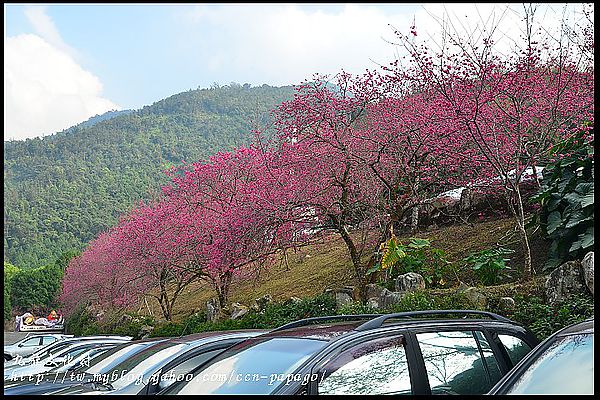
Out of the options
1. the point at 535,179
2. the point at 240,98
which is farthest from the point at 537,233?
the point at 240,98

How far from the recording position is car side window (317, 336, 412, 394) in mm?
3918

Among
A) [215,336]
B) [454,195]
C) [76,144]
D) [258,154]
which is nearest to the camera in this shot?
[215,336]

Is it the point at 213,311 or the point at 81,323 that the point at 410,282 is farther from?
the point at 81,323

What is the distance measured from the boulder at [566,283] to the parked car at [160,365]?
12.9 feet

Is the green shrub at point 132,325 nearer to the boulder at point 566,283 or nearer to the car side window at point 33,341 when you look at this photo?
the car side window at point 33,341

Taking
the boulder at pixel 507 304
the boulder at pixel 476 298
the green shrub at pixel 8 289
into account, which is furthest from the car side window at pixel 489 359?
the green shrub at pixel 8 289

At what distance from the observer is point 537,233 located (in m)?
12.1

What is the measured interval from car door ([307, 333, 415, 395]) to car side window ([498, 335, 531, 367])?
36.4 inches

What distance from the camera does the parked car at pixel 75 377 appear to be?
20.2 ft

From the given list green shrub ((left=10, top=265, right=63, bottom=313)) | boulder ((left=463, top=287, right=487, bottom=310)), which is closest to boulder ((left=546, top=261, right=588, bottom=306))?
boulder ((left=463, top=287, right=487, bottom=310))

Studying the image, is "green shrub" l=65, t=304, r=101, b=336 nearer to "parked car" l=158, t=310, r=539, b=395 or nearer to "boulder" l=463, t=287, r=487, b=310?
"boulder" l=463, t=287, r=487, b=310

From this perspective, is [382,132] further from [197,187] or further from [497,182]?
[197,187]

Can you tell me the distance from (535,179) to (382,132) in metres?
2.97

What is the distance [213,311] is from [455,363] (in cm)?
1302
